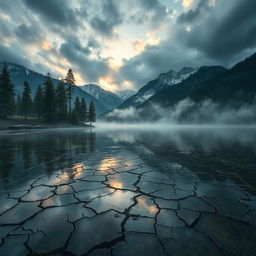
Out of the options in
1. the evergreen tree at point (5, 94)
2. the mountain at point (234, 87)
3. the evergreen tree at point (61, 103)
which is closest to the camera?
the evergreen tree at point (5, 94)

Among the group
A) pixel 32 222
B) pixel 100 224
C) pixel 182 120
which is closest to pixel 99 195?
pixel 100 224

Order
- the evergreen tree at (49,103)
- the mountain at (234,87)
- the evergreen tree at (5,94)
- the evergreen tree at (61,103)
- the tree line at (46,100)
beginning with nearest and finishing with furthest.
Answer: the evergreen tree at (5,94) < the tree line at (46,100) < the evergreen tree at (49,103) < the evergreen tree at (61,103) < the mountain at (234,87)

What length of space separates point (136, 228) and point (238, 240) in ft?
5.38

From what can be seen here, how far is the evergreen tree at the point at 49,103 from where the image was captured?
44.0 meters

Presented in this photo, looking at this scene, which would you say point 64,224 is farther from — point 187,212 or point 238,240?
point 238,240

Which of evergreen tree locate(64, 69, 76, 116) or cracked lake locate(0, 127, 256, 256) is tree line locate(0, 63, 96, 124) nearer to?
evergreen tree locate(64, 69, 76, 116)

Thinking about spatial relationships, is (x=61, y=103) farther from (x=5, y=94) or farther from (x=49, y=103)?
(x=5, y=94)

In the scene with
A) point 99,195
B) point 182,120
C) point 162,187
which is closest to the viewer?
point 99,195

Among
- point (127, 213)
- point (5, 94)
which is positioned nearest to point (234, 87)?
point (5, 94)

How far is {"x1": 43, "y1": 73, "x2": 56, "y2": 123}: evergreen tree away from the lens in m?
44.0

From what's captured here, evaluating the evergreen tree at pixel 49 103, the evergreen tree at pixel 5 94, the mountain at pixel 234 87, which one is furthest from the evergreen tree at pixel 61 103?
the mountain at pixel 234 87

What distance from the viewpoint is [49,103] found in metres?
44.2

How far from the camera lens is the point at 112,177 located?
5.30 m

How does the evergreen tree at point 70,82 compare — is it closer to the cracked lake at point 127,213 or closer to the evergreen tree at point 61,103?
the evergreen tree at point 61,103
